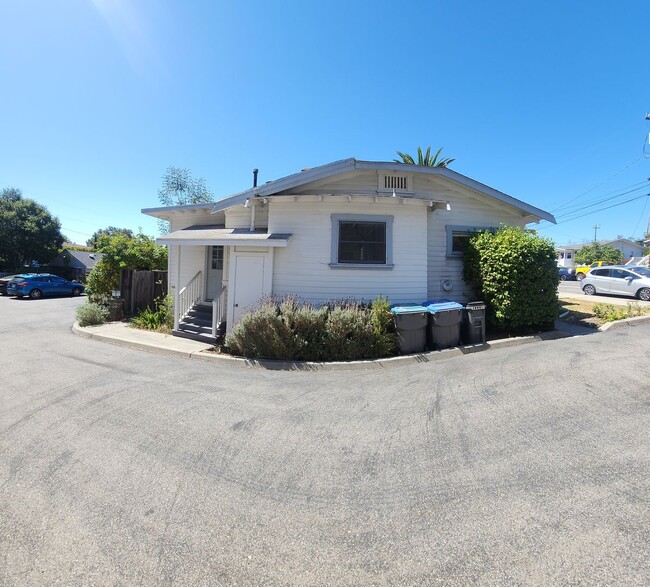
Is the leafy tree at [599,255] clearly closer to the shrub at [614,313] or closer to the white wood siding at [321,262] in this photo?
the shrub at [614,313]

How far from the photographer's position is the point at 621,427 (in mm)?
3391

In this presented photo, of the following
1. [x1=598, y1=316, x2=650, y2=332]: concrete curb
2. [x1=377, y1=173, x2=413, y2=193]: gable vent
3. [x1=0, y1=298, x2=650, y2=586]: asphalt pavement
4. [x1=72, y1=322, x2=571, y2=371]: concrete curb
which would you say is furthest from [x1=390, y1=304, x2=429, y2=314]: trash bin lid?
[x1=598, y1=316, x2=650, y2=332]: concrete curb

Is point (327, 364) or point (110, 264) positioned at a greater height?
point (110, 264)

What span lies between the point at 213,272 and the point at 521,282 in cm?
883

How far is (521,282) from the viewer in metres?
7.63

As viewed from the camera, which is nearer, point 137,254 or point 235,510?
point 235,510

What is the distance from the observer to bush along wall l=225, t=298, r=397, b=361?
6.43 meters

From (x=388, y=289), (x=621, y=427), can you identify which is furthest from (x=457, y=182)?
(x=621, y=427)

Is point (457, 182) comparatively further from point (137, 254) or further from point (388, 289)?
point (137, 254)

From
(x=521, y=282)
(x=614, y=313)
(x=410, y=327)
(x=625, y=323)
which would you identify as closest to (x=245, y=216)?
(x=410, y=327)

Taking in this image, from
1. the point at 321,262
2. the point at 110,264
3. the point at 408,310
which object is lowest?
the point at 408,310

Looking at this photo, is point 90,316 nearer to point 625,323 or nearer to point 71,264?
point 625,323

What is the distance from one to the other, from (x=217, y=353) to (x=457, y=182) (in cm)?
802

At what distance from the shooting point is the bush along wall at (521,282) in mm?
7602
